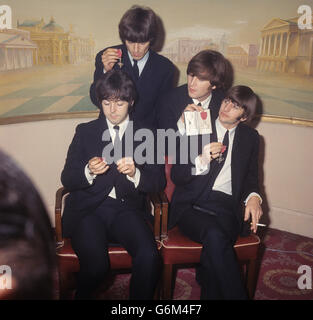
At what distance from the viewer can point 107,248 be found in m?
2.23

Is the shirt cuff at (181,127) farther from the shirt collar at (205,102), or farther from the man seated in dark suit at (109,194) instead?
the man seated in dark suit at (109,194)

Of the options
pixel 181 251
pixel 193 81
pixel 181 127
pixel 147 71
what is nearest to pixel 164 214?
pixel 181 251

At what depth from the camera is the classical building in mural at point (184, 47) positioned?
10.3 feet

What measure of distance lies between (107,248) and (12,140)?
1.43 meters

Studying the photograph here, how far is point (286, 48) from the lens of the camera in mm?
3137

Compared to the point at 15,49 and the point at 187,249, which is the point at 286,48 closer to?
the point at 187,249

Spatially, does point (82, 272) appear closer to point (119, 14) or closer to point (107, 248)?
point (107, 248)

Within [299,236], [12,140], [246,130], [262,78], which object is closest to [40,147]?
[12,140]

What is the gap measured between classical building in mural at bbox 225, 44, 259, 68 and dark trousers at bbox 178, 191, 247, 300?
51.7 inches

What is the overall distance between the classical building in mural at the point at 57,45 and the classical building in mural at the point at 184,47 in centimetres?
66

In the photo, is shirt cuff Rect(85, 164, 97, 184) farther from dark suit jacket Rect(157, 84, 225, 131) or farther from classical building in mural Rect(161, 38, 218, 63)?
classical building in mural Rect(161, 38, 218, 63)

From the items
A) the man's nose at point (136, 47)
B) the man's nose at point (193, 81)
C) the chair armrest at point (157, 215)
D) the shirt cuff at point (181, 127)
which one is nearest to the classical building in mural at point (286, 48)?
the man's nose at point (193, 81)

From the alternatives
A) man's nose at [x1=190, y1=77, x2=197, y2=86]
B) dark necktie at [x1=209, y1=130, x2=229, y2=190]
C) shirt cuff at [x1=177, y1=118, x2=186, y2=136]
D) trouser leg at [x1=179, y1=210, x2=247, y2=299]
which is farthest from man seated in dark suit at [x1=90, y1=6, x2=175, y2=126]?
trouser leg at [x1=179, y1=210, x2=247, y2=299]

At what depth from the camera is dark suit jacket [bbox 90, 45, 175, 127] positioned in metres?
2.66
